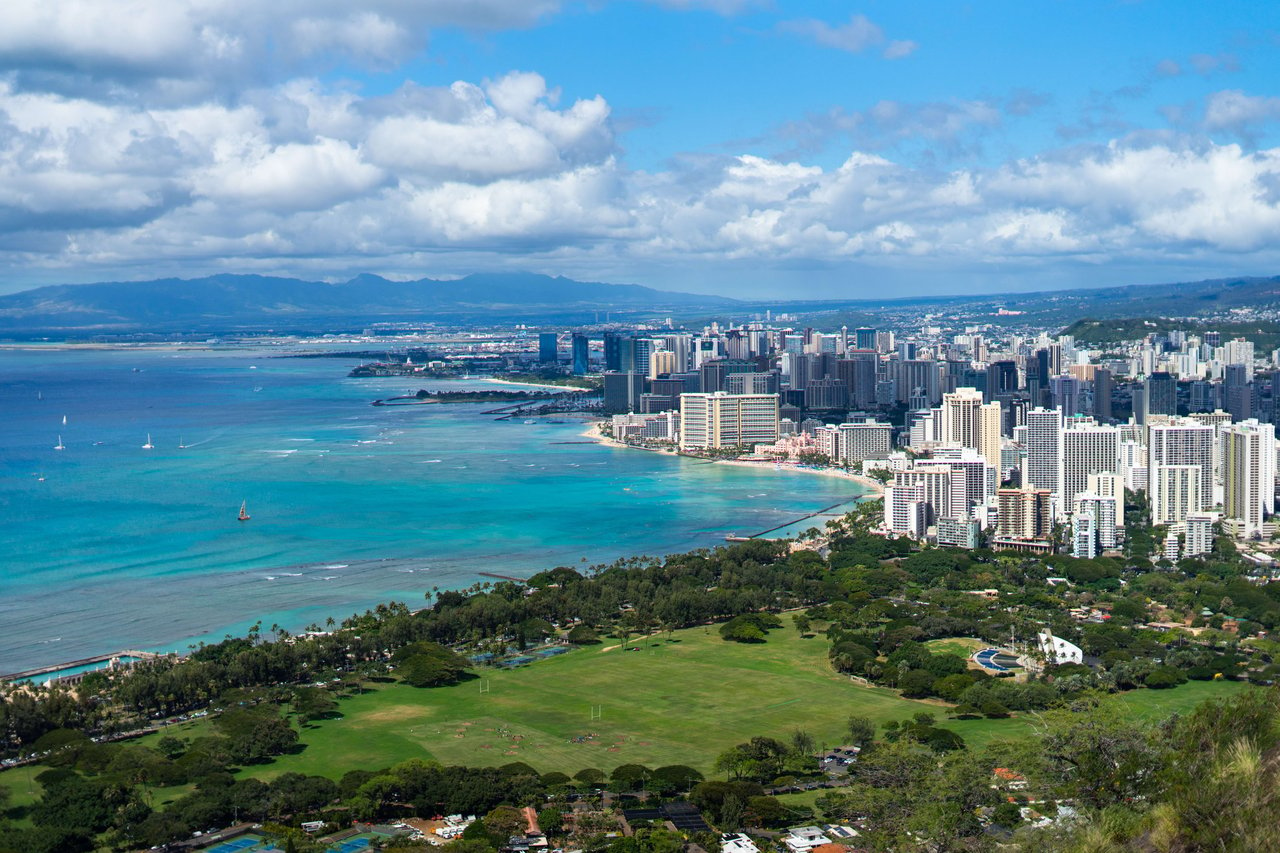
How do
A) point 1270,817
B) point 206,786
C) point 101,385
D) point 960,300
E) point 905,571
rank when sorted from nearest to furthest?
1. point 1270,817
2. point 206,786
3. point 905,571
4. point 101,385
5. point 960,300

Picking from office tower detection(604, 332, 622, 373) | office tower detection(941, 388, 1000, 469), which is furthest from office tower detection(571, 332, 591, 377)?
office tower detection(941, 388, 1000, 469)

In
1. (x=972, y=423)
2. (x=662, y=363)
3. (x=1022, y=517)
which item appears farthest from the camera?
(x=662, y=363)

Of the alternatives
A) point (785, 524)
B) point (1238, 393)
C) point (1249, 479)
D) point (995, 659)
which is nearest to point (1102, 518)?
point (1249, 479)

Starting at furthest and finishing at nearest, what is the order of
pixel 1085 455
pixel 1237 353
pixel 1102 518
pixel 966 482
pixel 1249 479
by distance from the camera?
1. pixel 1237 353
2. pixel 1085 455
3. pixel 966 482
4. pixel 1249 479
5. pixel 1102 518

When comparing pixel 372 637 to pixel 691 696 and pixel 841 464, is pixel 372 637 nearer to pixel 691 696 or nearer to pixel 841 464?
pixel 691 696

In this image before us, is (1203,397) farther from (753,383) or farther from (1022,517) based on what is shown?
(1022,517)

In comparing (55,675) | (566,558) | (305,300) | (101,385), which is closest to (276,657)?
(55,675)
